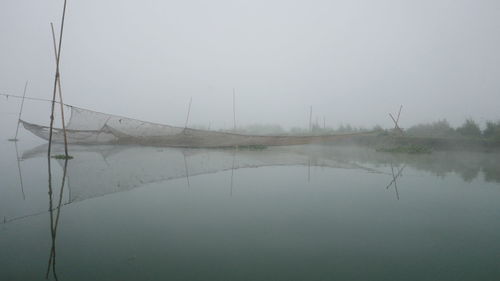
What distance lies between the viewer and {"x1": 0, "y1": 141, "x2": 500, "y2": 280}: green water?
1.23 m

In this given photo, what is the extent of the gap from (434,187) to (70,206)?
14.0 feet

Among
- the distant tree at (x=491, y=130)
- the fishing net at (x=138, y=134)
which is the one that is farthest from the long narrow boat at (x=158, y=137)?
the distant tree at (x=491, y=130)

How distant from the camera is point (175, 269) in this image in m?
1.21

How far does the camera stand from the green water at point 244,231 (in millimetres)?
1227

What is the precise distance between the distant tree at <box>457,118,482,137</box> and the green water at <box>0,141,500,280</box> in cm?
924

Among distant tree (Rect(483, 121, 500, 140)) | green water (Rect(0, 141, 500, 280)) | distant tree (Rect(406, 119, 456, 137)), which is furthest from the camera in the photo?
distant tree (Rect(406, 119, 456, 137))

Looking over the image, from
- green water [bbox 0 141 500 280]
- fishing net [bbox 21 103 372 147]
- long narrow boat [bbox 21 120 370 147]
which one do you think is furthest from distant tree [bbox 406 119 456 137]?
green water [bbox 0 141 500 280]

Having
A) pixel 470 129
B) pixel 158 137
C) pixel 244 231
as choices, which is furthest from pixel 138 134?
pixel 470 129

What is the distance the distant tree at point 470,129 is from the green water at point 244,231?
9240 millimetres

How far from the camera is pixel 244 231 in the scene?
5.37ft

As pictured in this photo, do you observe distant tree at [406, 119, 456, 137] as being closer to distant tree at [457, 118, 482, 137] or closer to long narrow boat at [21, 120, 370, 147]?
distant tree at [457, 118, 482, 137]

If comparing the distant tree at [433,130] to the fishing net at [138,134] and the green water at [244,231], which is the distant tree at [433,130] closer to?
the fishing net at [138,134]

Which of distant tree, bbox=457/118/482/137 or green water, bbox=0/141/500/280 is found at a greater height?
distant tree, bbox=457/118/482/137

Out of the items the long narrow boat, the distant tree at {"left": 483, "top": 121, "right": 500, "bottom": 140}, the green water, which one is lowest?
the green water
